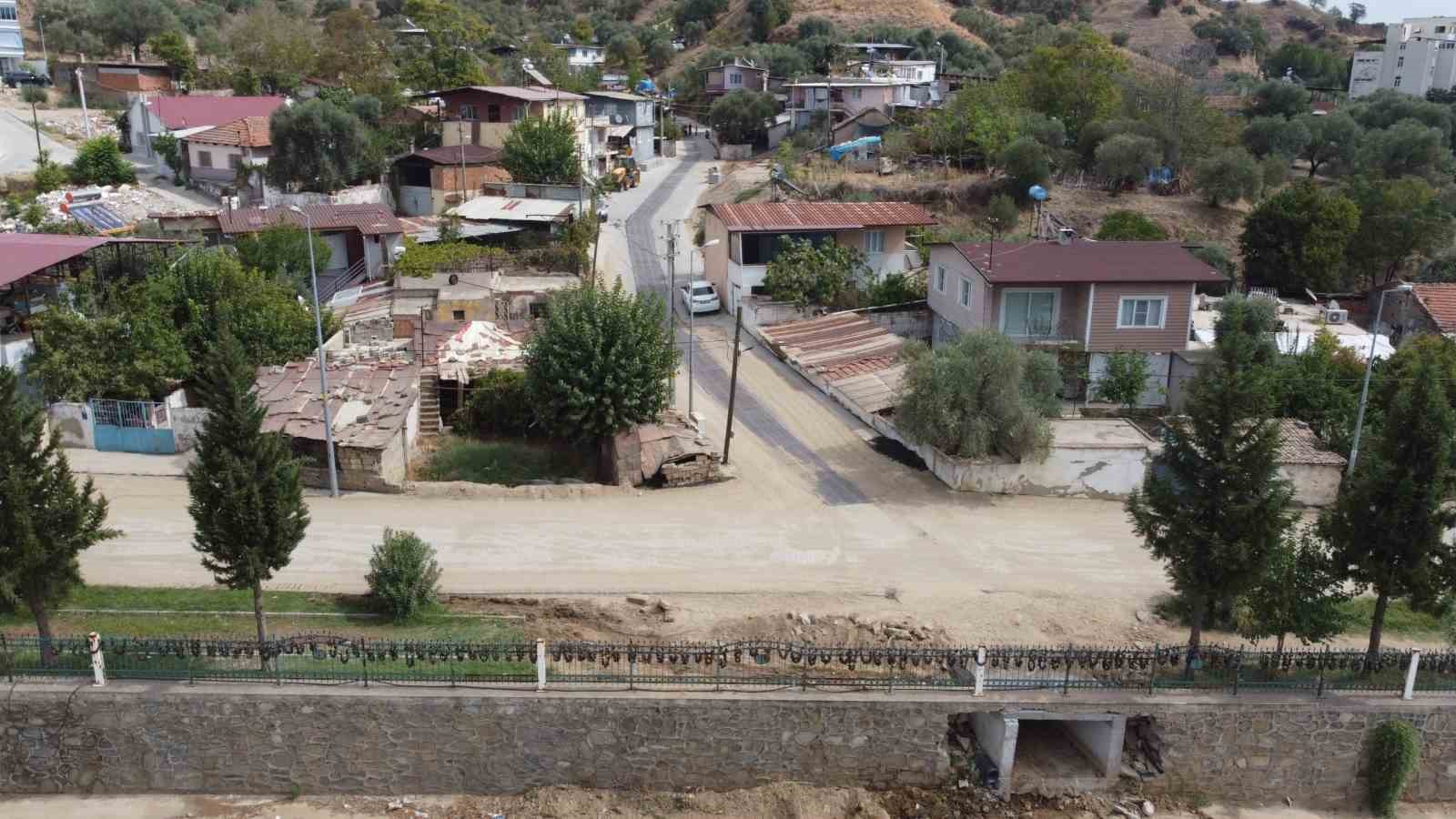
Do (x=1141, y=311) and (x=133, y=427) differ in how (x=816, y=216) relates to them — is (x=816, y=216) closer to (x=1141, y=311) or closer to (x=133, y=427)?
(x=1141, y=311)

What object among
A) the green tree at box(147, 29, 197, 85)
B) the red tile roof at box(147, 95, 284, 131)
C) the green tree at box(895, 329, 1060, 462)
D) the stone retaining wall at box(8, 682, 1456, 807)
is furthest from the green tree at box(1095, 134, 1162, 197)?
the green tree at box(147, 29, 197, 85)

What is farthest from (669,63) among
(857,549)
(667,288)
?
(857,549)

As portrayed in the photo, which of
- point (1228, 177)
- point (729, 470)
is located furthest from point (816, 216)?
point (1228, 177)

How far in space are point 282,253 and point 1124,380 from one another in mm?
26966

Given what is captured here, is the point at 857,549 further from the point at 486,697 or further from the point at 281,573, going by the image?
the point at 281,573

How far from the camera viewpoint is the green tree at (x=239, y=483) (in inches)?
661

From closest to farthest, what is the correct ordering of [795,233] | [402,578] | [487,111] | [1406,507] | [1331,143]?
[1406,507] → [402,578] → [795,233] → [487,111] → [1331,143]

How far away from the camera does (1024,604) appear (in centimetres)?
2130

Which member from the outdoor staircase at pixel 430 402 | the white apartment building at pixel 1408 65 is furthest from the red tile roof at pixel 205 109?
the white apartment building at pixel 1408 65

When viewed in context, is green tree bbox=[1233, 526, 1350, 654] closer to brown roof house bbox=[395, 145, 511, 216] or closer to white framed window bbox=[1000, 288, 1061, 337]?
white framed window bbox=[1000, 288, 1061, 337]

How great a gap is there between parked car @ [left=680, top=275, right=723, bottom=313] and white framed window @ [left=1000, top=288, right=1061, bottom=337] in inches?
453

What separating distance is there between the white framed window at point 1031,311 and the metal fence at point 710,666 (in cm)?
1620

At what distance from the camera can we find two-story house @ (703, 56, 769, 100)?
281 ft

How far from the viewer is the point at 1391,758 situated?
1778 cm
